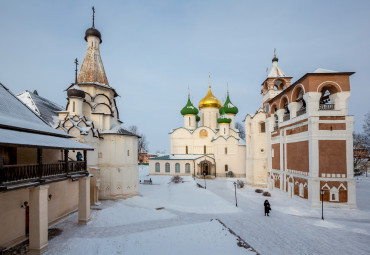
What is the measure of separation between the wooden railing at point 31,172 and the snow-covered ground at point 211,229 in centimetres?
302

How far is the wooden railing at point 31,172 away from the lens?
23.5 ft

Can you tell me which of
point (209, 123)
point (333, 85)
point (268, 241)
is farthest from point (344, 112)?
point (209, 123)

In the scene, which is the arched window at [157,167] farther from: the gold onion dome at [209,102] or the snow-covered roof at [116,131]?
the snow-covered roof at [116,131]

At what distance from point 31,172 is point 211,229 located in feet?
27.6

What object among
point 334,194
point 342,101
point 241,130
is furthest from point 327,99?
point 241,130

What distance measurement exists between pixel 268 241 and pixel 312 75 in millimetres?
12414

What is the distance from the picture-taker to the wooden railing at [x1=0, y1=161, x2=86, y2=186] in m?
7.16

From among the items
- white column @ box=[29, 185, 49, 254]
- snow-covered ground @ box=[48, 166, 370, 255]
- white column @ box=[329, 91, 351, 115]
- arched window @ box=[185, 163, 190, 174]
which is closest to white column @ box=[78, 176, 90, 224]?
snow-covered ground @ box=[48, 166, 370, 255]

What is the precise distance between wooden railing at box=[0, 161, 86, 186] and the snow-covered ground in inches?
119

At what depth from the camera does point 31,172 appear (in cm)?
820

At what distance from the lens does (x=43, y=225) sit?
27.7 ft

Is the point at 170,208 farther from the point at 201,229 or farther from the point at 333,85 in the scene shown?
the point at 333,85

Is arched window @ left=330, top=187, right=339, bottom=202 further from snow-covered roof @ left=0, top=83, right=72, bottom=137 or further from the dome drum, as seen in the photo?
the dome drum

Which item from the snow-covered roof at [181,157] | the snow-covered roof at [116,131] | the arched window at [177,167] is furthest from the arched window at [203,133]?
the snow-covered roof at [116,131]
